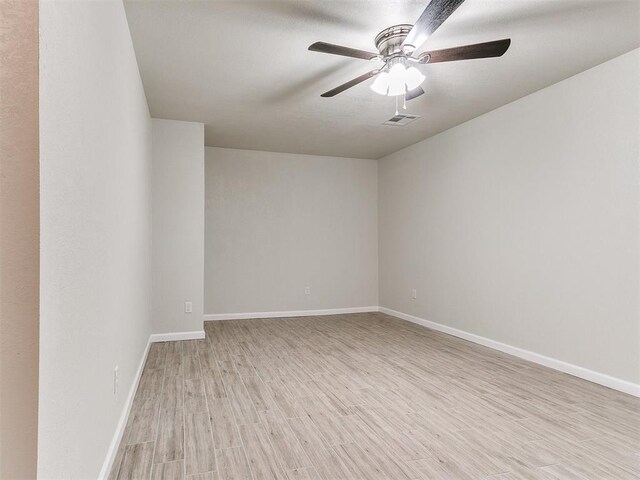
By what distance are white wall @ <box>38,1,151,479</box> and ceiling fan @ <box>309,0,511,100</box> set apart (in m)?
1.11

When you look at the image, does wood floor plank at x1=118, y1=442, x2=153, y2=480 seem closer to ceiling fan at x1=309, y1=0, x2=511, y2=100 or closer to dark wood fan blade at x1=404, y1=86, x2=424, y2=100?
ceiling fan at x1=309, y1=0, x2=511, y2=100

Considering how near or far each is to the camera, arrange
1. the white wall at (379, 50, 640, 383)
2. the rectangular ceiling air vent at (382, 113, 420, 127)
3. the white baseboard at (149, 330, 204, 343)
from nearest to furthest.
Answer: the rectangular ceiling air vent at (382, 113, 420, 127) → the white wall at (379, 50, 640, 383) → the white baseboard at (149, 330, 204, 343)

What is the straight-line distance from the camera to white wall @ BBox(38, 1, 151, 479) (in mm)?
1003

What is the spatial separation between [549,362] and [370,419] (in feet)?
6.63

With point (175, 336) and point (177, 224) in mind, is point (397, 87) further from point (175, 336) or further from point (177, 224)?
point (175, 336)

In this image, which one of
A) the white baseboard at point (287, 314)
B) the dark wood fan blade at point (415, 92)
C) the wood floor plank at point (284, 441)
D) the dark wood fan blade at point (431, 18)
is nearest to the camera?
the dark wood fan blade at point (431, 18)

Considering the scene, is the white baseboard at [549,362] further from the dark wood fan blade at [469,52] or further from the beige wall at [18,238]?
the beige wall at [18,238]

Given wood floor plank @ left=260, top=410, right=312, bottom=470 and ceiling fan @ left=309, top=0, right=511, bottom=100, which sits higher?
ceiling fan @ left=309, top=0, right=511, bottom=100

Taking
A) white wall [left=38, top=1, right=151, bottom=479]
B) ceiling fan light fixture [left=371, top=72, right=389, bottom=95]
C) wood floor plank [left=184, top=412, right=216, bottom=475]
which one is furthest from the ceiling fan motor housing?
wood floor plank [left=184, top=412, right=216, bottom=475]

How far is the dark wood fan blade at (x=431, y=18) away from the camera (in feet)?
5.70

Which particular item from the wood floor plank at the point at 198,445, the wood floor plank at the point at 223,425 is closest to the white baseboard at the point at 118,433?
the wood floor plank at the point at 198,445

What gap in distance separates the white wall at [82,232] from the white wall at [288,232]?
10.4 ft

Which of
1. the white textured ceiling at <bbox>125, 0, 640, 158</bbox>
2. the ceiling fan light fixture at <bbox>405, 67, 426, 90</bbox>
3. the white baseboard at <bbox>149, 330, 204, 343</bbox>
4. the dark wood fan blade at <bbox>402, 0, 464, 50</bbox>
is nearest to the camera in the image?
the dark wood fan blade at <bbox>402, 0, 464, 50</bbox>

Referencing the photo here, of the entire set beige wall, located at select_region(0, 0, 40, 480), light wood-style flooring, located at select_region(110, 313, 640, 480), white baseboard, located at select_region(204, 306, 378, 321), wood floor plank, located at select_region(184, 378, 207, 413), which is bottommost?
light wood-style flooring, located at select_region(110, 313, 640, 480)
